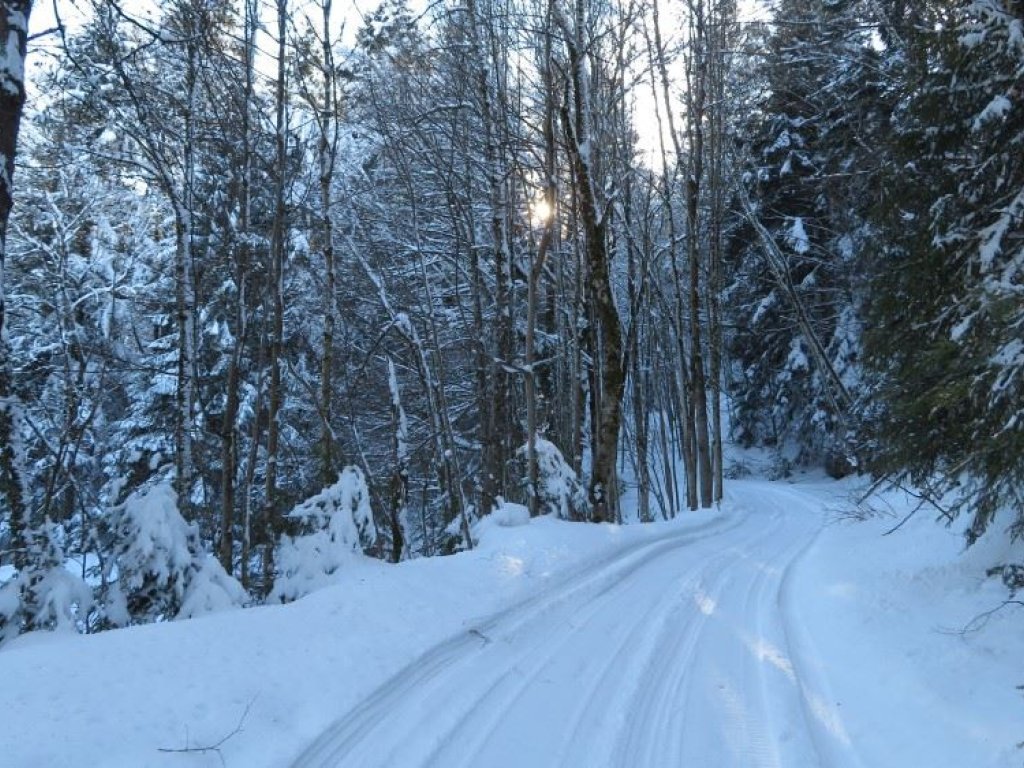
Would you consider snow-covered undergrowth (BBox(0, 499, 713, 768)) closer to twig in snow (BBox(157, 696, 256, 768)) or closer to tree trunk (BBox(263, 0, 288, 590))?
twig in snow (BBox(157, 696, 256, 768))

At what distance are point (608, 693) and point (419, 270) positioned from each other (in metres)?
12.0

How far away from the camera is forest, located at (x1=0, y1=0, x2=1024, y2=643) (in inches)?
207

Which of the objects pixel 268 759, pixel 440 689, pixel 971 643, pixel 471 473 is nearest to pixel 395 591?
pixel 440 689

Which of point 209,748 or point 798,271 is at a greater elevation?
point 798,271

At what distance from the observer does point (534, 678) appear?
4.15 meters

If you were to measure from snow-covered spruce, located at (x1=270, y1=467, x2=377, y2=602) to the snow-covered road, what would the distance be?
2.22 m

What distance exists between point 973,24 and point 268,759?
7061mm

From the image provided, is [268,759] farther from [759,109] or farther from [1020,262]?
[759,109]

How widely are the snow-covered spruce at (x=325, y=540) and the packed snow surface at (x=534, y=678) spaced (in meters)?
0.36

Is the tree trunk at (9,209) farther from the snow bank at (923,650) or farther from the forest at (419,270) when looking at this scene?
the snow bank at (923,650)

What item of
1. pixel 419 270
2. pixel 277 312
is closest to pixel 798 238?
pixel 419 270

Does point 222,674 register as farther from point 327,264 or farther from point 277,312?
point 327,264

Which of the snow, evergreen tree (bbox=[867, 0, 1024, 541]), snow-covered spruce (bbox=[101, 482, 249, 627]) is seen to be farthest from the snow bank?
the snow

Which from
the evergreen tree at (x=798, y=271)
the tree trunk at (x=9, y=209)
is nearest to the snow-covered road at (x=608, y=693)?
the tree trunk at (x=9, y=209)
